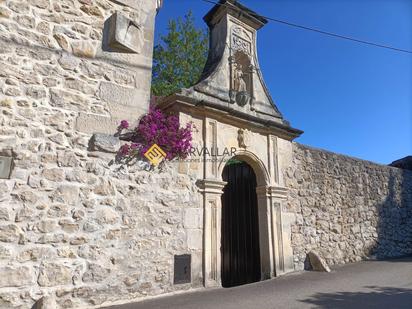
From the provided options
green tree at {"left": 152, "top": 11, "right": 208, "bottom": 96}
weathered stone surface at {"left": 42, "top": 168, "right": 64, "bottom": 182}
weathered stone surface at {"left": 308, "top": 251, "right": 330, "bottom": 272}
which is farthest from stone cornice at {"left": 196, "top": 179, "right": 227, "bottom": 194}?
green tree at {"left": 152, "top": 11, "right": 208, "bottom": 96}

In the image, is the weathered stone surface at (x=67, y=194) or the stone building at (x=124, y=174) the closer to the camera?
the stone building at (x=124, y=174)

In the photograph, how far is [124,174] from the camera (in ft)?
13.5

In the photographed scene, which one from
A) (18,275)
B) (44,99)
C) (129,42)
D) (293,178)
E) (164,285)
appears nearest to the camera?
(18,275)

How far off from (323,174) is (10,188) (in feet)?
19.7

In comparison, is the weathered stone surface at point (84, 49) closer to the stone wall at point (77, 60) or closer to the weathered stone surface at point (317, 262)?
the stone wall at point (77, 60)

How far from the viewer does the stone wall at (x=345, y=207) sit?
6211mm

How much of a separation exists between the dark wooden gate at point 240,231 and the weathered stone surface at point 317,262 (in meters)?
1.11

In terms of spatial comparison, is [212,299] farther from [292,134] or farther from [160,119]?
[292,134]

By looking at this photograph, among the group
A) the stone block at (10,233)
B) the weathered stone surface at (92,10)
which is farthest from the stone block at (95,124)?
the weathered stone surface at (92,10)

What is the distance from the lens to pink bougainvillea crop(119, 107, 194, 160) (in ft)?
13.9

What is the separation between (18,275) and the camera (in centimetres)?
323

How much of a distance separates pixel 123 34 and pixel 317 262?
5310 mm

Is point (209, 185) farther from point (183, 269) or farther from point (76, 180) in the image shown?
point (76, 180)

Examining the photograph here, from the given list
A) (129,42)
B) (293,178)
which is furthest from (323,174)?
(129,42)
